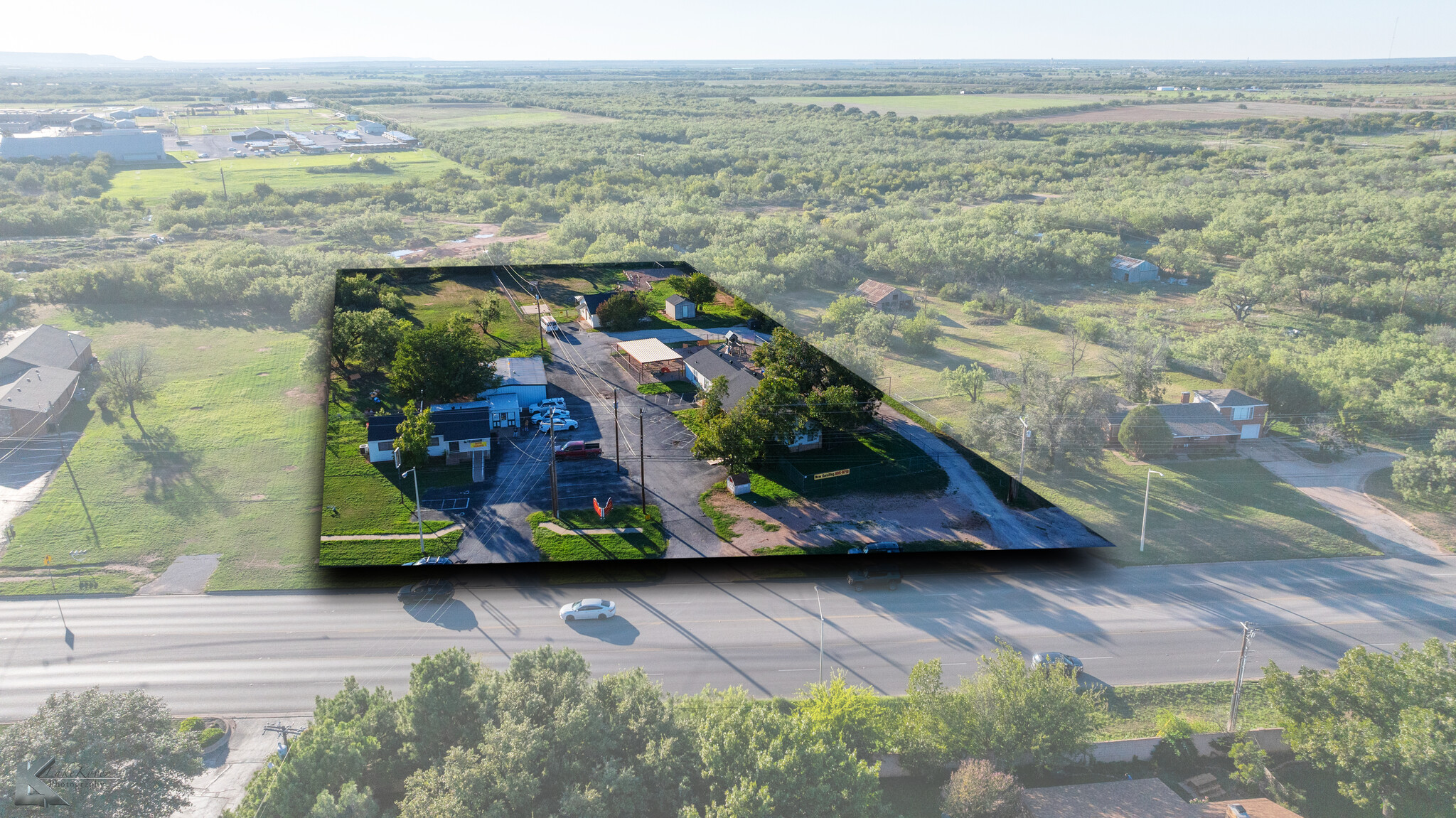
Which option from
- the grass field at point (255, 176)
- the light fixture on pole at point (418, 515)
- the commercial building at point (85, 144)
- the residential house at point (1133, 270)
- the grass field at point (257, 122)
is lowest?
the light fixture on pole at point (418, 515)

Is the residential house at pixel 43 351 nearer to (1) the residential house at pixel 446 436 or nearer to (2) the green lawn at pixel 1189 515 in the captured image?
(1) the residential house at pixel 446 436

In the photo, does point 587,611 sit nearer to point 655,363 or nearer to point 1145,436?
point 655,363

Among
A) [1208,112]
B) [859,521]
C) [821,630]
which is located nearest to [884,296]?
[859,521]

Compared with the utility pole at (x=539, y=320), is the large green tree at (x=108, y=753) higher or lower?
lower

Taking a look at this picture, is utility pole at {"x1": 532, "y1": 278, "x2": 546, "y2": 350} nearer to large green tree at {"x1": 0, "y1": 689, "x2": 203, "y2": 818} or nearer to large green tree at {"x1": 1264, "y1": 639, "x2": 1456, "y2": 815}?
large green tree at {"x1": 0, "y1": 689, "x2": 203, "y2": 818}
